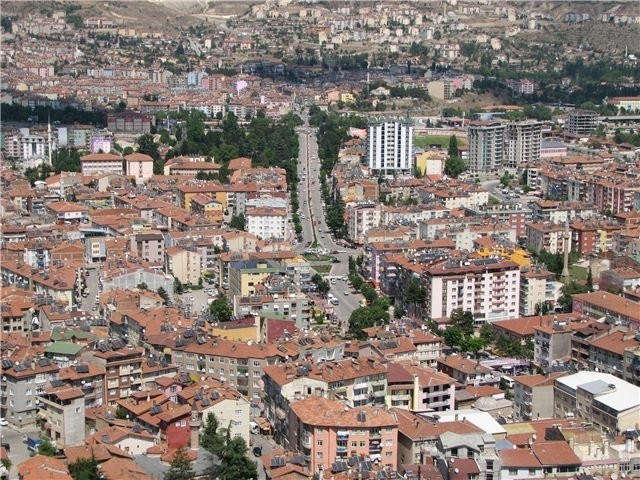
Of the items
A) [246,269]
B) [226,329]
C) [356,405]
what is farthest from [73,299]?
[356,405]

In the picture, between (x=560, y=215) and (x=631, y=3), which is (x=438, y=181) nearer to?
(x=560, y=215)

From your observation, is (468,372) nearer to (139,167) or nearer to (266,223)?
(266,223)

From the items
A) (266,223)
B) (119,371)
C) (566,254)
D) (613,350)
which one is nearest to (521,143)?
(266,223)

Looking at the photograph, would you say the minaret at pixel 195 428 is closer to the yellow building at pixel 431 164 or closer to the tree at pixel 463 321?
the tree at pixel 463 321

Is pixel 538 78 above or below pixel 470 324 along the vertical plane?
above

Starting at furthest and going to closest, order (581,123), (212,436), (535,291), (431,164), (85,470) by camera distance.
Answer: (581,123) → (431,164) → (535,291) → (212,436) → (85,470)

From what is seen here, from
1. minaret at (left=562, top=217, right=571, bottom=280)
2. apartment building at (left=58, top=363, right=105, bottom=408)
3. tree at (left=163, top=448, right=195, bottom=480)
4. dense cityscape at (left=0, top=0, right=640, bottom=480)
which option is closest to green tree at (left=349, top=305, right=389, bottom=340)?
dense cityscape at (left=0, top=0, right=640, bottom=480)

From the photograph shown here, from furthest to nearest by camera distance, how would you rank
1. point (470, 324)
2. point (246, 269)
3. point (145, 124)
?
point (145, 124)
point (246, 269)
point (470, 324)
